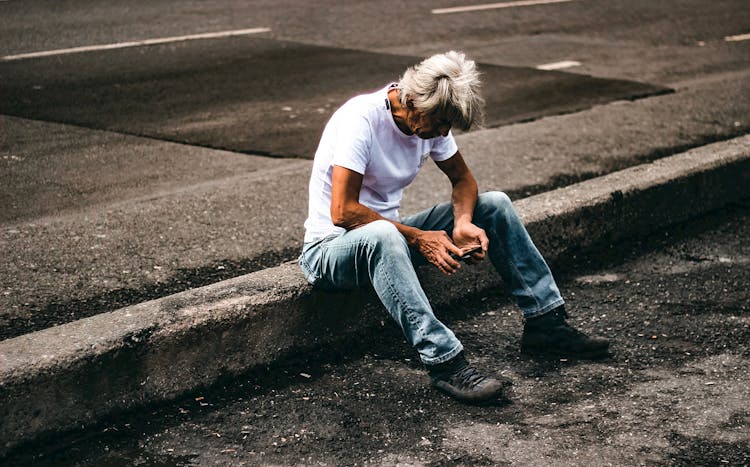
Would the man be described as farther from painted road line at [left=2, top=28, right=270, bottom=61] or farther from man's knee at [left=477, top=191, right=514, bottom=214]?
painted road line at [left=2, top=28, right=270, bottom=61]

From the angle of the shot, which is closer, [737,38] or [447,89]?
[447,89]

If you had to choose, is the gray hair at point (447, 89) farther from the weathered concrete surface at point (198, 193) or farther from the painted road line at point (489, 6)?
the painted road line at point (489, 6)

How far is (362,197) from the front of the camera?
407cm

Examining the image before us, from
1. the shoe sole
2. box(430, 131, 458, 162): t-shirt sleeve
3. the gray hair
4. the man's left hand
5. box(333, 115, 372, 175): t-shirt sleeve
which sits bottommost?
the shoe sole

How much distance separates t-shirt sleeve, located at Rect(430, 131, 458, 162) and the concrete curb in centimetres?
50

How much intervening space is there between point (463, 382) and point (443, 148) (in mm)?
1028

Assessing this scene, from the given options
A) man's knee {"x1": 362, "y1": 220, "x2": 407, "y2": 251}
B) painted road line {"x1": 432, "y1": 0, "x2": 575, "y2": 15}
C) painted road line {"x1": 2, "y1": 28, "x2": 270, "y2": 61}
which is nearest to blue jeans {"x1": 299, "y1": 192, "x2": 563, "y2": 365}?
man's knee {"x1": 362, "y1": 220, "x2": 407, "y2": 251}

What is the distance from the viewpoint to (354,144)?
151 inches

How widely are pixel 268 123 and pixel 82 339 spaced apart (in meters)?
3.96

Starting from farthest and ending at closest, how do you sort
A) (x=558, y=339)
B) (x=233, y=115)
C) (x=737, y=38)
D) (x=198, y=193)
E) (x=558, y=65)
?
(x=737, y=38) → (x=558, y=65) → (x=233, y=115) → (x=198, y=193) → (x=558, y=339)

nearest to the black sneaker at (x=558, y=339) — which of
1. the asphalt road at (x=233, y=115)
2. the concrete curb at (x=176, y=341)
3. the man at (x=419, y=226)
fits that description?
the man at (x=419, y=226)

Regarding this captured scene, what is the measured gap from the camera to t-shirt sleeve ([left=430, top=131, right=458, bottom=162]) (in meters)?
4.21

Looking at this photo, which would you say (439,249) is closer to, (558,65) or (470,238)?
(470,238)

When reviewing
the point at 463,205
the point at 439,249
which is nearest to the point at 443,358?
the point at 439,249
